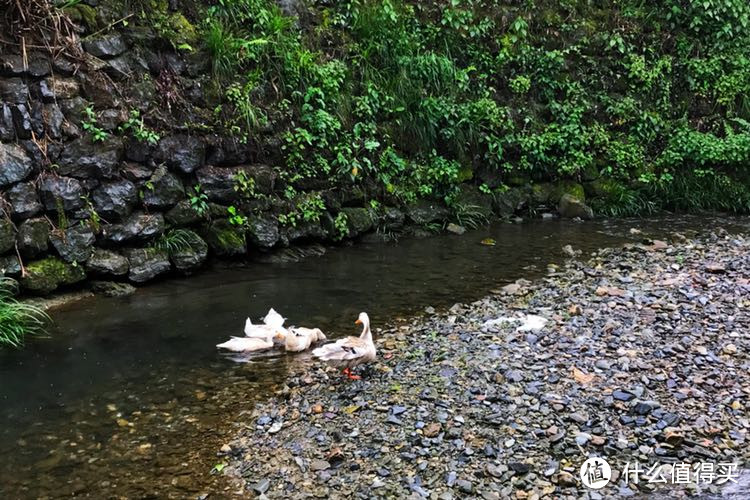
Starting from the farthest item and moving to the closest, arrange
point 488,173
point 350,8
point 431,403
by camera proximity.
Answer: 1. point 488,173
2. point 350,8
3. point 431,403

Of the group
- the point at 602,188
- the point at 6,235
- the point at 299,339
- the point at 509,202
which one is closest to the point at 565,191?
the point at 602,188

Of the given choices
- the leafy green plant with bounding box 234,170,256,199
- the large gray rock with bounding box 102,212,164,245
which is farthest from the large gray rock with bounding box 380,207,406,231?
the large gray rock with bounding box 102,212,164,245

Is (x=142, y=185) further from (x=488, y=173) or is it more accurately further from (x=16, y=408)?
(x=488, y=173)

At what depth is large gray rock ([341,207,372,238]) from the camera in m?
9.54

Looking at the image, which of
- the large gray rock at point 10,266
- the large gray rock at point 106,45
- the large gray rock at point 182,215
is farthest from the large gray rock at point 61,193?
the large gray rock at point 106,45

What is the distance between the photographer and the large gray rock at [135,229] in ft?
24.6

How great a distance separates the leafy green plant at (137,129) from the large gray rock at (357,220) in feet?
9.90

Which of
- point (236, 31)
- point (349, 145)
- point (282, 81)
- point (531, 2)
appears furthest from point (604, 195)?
point (236, 31)

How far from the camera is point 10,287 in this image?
21.9 ft

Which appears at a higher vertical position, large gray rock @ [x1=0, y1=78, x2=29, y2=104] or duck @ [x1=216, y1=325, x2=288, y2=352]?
large gray rock @ [x1=0, y1=78, x2=29, y2=104]

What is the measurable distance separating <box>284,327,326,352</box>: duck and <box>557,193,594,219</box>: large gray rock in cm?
717

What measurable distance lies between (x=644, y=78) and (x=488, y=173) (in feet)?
12.2

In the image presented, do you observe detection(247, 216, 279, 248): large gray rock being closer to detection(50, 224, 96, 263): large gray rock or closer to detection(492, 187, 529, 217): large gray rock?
detection(50, 224, 96, 263): large gray rock

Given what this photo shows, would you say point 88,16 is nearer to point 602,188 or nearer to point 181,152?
point 181,152
